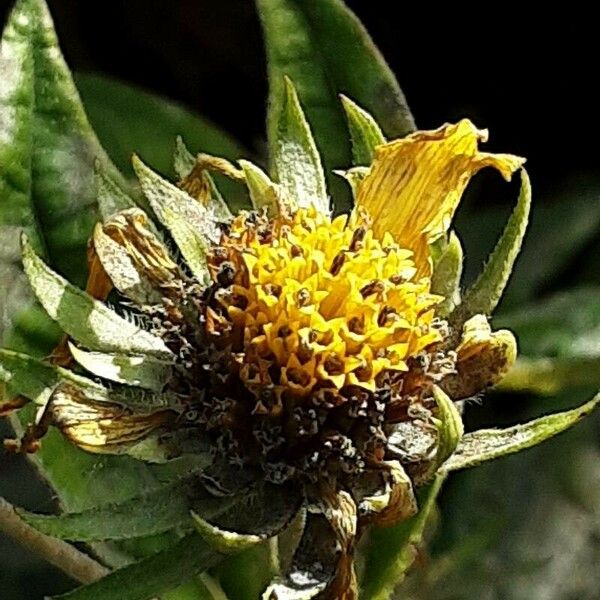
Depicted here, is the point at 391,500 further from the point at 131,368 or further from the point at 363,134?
the point at 363,134

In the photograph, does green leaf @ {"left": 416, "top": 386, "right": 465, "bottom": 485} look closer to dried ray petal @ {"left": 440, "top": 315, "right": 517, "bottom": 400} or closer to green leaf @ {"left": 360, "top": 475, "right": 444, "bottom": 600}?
dried ray petal @ {"left": 440, "top": 315, "right": 517, "bottom": 400}

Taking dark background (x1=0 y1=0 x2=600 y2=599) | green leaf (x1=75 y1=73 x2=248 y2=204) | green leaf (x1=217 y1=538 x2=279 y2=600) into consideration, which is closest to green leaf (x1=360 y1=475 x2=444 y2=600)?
green leaf (x1=217 y1=538 x2=279 y2=600)

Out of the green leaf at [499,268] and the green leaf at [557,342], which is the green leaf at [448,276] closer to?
the green leaf at [499,268]

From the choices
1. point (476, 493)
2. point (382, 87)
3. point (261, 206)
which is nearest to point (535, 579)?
point (476, 493)

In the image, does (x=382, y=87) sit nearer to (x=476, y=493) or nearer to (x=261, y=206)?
(x=261, y=206)

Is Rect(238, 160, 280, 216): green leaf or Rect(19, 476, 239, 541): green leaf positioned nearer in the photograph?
Rect(19, 476, 239, 541): green leaf

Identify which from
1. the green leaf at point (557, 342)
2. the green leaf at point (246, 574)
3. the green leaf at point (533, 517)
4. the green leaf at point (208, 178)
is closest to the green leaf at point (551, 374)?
the green leaf at point (557, 342)
